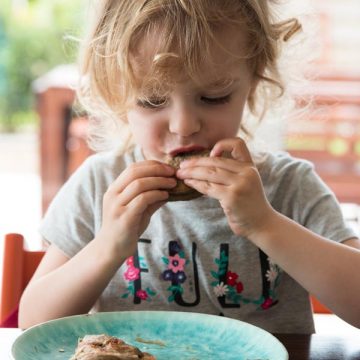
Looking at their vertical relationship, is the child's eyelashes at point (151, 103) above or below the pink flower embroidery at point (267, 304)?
above

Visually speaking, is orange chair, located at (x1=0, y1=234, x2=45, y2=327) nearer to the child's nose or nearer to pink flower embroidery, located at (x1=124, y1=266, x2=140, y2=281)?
pink flower embroidery, located at (x1=124, y1=266, x2=140, y2=281)

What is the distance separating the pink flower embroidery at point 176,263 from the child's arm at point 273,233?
243mm

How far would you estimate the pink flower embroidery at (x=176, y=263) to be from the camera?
1.46 m

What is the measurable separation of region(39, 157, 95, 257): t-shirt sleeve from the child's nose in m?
0.32

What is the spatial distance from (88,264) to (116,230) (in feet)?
0.25

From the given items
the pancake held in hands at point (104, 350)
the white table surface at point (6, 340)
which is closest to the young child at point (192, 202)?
the white table surface at point (6, 340)

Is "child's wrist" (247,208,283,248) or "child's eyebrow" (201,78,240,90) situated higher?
→ "child's eyebrow" (201,78,240,90)

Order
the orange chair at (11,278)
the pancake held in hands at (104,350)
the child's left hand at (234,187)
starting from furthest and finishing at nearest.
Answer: the orange chair at (11,278) < the child's left hand at (234,187) < the pancake held in hands at (104,350)

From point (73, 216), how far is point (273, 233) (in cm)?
45

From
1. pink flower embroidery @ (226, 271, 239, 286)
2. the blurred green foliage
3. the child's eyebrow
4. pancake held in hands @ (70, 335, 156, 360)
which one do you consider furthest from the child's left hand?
the blurred green foliage

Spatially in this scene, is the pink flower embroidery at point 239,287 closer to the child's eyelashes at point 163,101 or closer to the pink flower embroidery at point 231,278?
the pink flower embroidery at point 231,278

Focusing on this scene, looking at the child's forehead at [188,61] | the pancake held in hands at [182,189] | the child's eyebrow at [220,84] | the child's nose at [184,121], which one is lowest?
the pancake held in hands at [182,189]

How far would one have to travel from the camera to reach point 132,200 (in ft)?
4.10

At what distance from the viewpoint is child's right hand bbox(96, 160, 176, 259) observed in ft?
4.09
